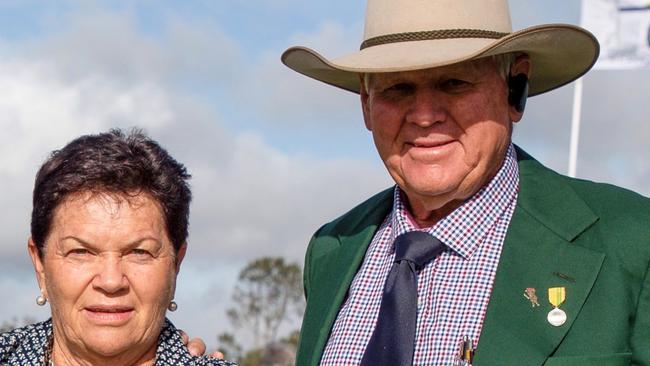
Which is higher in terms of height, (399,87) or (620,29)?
(620,29)

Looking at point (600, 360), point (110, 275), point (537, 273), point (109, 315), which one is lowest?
point (600, 360)

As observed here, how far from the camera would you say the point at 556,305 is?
4223 millimetres

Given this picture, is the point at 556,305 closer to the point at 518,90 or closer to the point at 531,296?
the point at 531,296

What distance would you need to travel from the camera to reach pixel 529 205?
452 centimetres

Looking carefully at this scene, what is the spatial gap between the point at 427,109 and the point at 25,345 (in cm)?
170

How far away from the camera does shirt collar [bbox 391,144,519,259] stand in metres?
4.46

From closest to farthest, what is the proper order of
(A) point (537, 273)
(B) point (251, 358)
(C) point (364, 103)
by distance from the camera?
(A) point (537, 273), (C) point (364, 103), (B) point (251, 358)

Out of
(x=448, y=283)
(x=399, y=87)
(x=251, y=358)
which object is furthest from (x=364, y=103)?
(x=251, y=358)

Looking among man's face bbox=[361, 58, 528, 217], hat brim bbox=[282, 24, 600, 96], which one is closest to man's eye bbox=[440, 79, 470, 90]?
man's face bbox=[361, 58, 528, 217]

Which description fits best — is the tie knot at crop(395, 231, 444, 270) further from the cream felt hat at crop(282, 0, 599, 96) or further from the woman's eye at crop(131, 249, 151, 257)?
the woman's eye at crop(131, 249, 151, 257)

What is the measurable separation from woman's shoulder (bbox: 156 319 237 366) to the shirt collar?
96 cm

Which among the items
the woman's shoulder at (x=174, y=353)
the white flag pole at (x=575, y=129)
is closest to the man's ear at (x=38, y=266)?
the woman's shoulder at (x=174, y=353)

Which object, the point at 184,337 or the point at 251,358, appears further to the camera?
the point at 251,358

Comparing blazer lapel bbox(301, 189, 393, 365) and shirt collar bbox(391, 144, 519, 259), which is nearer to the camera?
shirt collar bbox(391, 144, 519, 259)
